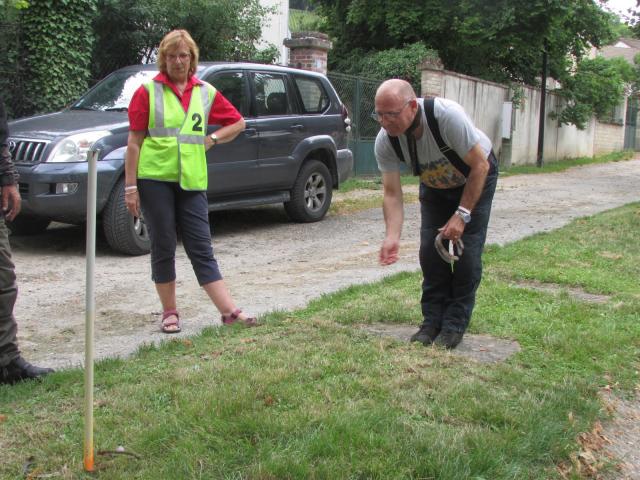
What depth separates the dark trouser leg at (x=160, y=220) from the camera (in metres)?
4.90

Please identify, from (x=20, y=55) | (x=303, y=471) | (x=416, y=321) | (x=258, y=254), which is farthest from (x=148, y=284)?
(x=20, y=55)

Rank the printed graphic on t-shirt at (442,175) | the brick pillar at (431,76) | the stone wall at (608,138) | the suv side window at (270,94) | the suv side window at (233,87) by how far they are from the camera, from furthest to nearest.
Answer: the stone wall at (608,138) → the brick pillar at (431,76) → the suv side window at (270,94) → the suv side window at (233,87) → the printed graphic on t-shirt at (442,175)

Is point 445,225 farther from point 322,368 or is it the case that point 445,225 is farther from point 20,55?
point 20,55

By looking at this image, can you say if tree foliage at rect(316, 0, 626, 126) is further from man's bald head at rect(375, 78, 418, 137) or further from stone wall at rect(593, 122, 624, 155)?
man's bald head at rect(375, 78, 418, 137)

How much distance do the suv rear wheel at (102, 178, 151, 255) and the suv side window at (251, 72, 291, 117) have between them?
2.21 meters

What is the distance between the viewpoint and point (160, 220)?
4910 mm

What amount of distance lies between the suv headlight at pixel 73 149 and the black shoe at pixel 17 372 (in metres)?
3.61

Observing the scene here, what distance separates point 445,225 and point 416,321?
2.79 ft

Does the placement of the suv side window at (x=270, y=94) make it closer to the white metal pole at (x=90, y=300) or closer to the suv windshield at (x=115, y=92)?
the suv windshield at (x=115, y=92)

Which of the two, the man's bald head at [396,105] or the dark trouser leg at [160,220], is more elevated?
the man's bald head at [396,105]

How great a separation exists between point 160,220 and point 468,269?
A: 1.89 metres

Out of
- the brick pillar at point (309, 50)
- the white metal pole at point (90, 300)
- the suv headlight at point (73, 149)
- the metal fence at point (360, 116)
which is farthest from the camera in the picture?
the metal fence at point (360, 116)

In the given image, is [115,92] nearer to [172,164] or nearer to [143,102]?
[143,102]

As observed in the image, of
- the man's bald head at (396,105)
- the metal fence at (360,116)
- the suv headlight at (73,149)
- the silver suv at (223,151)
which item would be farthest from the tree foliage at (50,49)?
the man's bald head at (396,105)
